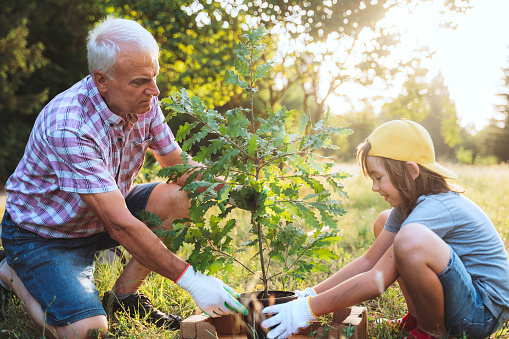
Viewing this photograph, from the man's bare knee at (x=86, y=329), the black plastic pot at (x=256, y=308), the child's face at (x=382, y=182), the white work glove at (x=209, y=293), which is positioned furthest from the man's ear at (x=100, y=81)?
the child's face at (x=382, y=182)

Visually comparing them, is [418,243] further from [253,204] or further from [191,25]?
[191,25]

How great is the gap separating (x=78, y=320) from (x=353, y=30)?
147 inches

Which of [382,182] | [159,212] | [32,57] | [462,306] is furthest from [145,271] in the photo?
[32,57]

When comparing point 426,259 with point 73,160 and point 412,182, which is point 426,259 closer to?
point 412,182

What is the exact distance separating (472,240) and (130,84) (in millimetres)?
1628

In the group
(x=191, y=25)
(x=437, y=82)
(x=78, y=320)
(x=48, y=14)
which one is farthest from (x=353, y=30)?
(x=437, y=82)

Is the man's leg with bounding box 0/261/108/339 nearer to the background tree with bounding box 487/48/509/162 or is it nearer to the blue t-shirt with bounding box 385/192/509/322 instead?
the blue t-shirt with bounding box 385/192/509/322

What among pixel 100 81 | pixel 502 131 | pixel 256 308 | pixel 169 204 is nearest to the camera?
pixel 256 308

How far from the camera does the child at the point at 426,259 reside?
1.62 meters

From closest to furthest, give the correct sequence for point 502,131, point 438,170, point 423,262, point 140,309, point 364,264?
point 423,262 < point 438,170 < point 364,264 < point 140,309 < point 502,131

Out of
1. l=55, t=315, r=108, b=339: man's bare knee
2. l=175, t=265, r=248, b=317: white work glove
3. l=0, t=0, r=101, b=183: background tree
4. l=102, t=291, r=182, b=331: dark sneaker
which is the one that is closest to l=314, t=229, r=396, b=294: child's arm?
l=175, t=265, r=248, b=317: white work glove

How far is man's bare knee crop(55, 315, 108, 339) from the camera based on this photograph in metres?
1.94

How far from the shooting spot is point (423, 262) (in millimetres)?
1592

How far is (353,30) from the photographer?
451 centimetres
